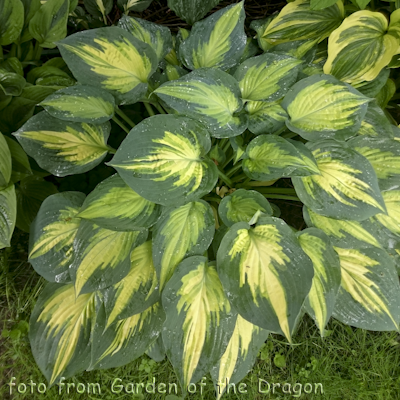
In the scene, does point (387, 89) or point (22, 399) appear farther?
point (22, 399)

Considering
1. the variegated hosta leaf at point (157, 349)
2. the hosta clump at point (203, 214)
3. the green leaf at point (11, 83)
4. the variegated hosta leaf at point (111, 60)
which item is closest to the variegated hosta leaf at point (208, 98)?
the hosta clump at point (203, 214)

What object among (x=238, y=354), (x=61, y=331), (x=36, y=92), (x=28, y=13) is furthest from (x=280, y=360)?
(x=28, y=13)

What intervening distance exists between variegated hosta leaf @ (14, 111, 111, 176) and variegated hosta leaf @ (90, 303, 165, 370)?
40cm

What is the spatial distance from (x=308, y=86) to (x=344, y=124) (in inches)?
5.1

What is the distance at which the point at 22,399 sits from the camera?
1.29 metres

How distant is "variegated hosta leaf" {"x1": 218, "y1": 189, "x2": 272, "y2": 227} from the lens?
88cm

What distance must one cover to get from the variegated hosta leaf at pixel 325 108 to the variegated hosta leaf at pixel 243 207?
198 mm

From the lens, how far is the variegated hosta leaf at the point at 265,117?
2.91ft

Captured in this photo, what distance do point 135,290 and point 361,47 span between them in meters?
0.92

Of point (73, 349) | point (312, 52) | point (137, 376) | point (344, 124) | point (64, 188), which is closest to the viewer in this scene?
point (344, 124)

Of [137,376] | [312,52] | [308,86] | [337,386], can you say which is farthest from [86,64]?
[337,386]

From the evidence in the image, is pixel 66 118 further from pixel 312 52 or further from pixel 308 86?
pixel 312 52

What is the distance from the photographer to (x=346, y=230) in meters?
0.88

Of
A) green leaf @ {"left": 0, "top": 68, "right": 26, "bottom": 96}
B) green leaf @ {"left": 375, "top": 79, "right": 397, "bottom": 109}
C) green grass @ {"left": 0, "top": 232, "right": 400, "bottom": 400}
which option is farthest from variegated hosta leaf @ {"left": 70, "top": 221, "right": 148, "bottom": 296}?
green leaf @ {"left": 375, "top": 79, "right": 397, "bottom": 109}
